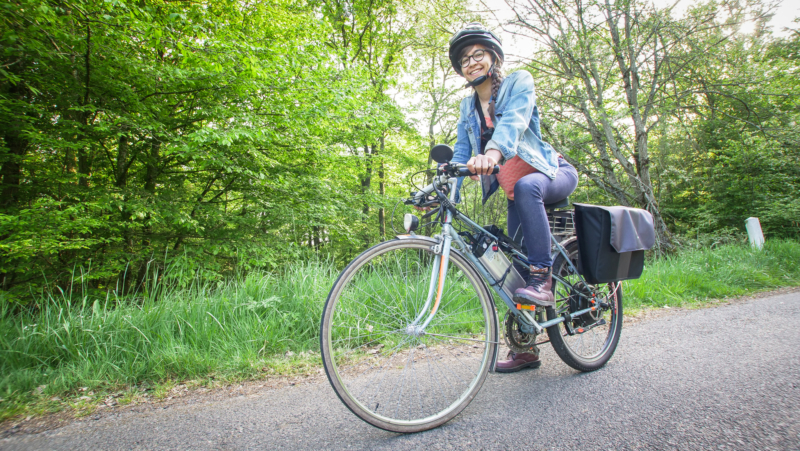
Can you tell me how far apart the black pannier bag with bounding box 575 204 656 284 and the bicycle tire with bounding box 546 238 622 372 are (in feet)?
0.49

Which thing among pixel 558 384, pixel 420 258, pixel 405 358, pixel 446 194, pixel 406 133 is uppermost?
pixel 406 133

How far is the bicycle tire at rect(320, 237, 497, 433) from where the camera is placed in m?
1.47

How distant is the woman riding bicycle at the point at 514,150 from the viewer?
70.2 inches

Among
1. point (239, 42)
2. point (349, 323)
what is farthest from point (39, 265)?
point (349, 323)

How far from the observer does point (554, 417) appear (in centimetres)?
150

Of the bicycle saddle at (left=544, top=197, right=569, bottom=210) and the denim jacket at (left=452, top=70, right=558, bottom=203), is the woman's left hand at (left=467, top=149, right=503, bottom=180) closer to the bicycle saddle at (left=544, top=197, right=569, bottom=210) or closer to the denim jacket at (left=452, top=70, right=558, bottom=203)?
the denim jacket at (left=452, top=70, right=558, bottom=203)

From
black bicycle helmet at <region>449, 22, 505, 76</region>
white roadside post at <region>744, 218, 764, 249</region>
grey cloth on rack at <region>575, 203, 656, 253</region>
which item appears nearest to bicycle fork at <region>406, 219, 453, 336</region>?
grey cloth on rack at <region>575, 203, 656, 253</region>

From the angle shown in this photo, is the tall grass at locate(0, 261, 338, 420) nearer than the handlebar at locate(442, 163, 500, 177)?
No

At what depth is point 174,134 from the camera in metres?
5.48

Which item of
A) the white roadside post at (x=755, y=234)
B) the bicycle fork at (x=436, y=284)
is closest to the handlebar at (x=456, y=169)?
the bicycle fork at (x=436, y=284)

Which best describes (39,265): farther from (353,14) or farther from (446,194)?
(353,14)

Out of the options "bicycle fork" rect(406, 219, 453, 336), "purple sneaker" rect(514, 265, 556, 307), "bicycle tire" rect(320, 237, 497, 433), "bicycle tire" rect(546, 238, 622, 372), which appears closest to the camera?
"bicycle tire" rect(320, 237, 497, 433)

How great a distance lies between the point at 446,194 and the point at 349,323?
84 cm

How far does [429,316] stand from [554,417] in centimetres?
71
